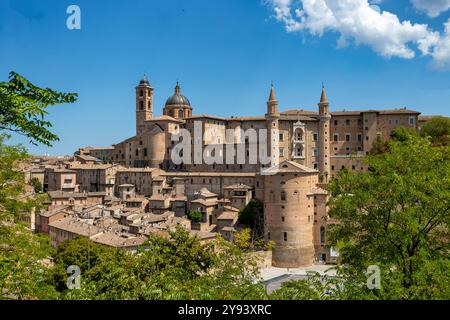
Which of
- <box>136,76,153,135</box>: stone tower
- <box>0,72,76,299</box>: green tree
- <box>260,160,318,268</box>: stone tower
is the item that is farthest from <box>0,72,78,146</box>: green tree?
<box>136,76,153,135</box>: stone tower

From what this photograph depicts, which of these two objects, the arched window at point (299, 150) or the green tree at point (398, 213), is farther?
the arched window at point (299, 150)

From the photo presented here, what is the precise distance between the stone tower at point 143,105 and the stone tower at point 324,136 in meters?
33.5

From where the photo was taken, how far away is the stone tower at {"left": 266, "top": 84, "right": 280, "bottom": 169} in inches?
2650

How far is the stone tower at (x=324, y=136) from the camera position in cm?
6956

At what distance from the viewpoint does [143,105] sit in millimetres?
83438

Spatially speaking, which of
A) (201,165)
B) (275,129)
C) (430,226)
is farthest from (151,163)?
(430,226)

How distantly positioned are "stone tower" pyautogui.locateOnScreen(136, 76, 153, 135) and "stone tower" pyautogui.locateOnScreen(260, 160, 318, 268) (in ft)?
141

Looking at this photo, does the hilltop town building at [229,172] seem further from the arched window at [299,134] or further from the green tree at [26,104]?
the green tree at [26,104]

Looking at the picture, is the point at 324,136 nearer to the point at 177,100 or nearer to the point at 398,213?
the point at 177,100

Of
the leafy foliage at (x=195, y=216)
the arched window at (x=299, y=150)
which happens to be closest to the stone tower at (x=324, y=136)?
the arched window at (x=299, y=150)

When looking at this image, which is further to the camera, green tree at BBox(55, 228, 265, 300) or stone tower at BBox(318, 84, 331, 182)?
stone tower at BBox(318, 84, 331, 182)

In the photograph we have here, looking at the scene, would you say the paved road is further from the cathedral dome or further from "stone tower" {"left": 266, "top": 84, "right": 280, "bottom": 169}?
the cathedral dome
